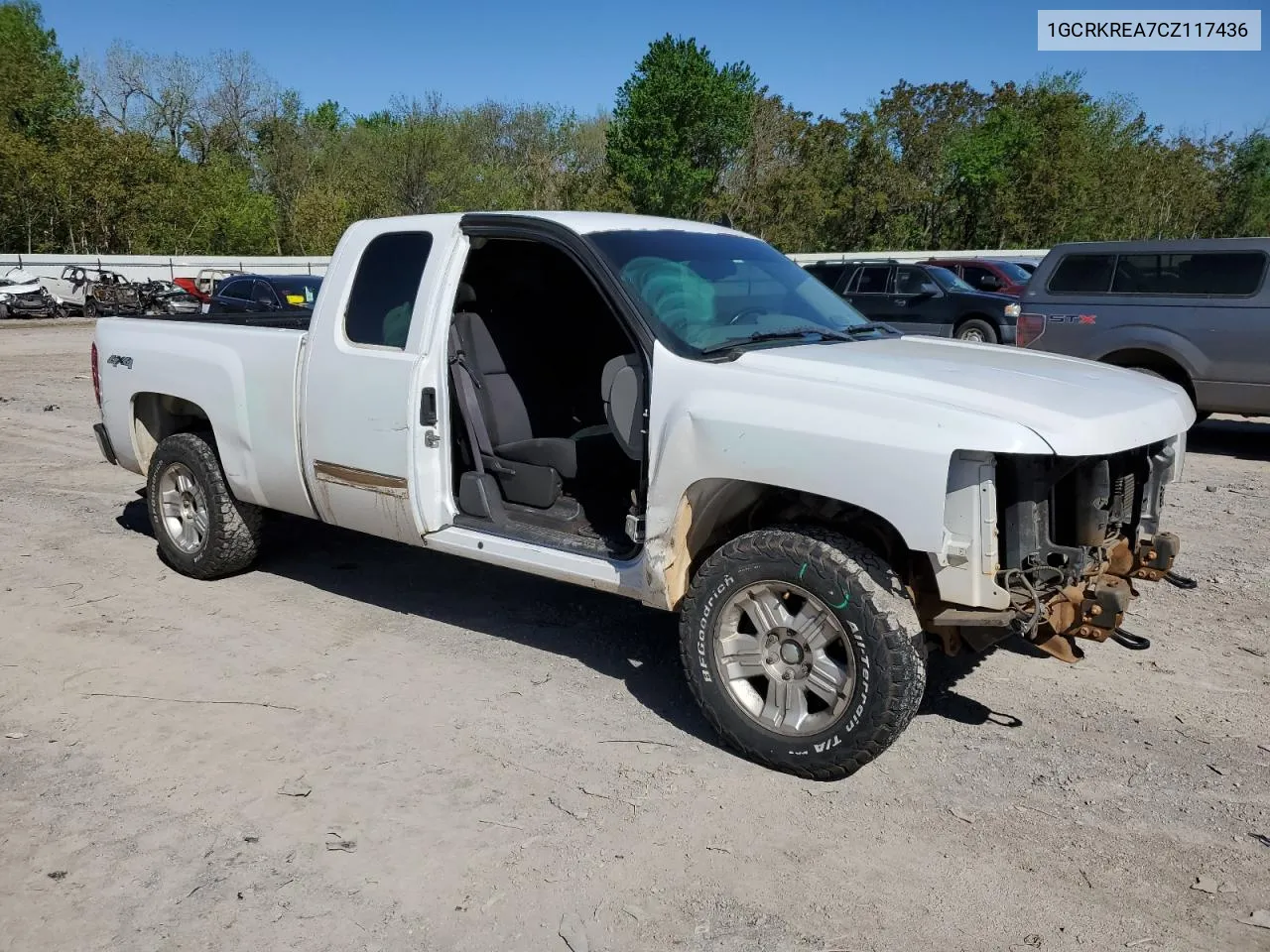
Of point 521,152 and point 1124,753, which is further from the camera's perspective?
point 521,152

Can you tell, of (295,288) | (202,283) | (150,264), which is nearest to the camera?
(295,288)

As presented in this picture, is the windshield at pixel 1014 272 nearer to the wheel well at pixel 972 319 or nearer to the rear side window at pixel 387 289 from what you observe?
the wheel well at pixel 972 319

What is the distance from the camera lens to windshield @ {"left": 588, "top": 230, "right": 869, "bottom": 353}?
4.25 m

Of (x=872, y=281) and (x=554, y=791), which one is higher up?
(x=872, y=281)

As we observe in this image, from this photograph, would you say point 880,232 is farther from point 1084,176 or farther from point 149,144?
point 149,144

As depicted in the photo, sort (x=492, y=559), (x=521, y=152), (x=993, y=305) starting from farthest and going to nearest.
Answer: (x=521, y=152), (x=993, y=305), (x=492, y=559)

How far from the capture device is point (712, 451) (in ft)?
12.5

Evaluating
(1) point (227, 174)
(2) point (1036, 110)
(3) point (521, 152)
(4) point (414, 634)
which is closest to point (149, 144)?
(1) point (227, 174)

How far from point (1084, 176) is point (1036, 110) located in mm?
4167

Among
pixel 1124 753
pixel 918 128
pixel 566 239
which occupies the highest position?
pixel 918 128

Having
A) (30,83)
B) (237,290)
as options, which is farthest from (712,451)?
(30,83)

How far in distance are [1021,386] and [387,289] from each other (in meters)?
2.86

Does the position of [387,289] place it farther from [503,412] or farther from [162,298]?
[162,298]

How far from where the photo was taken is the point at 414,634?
5.28 metres
